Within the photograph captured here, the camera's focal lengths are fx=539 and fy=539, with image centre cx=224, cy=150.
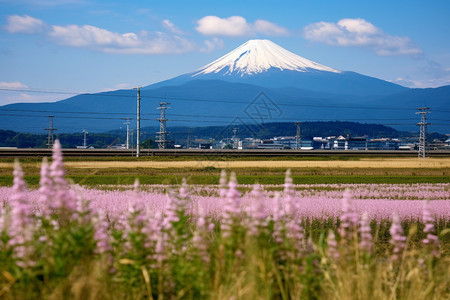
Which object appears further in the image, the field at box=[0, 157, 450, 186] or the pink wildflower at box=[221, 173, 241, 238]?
the field at box=[0, 157, 450, 186]

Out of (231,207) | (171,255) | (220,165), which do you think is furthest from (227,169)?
(231,207)

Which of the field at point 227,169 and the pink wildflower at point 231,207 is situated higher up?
the pink wildflower at point 231,207

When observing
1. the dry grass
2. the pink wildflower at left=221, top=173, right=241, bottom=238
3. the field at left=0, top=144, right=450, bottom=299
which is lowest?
the dry grass

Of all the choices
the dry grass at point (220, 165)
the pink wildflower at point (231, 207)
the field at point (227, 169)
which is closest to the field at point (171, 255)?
the pink wildflower at point (231, 207)

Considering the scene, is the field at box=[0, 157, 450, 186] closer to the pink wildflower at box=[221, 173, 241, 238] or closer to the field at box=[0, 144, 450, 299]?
the field at box=[0, 144, 450, 299]

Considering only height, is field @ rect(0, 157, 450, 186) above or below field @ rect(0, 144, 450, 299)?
below

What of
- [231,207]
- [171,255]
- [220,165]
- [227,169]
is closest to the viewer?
[231,207]

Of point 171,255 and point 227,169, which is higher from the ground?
point 171,255

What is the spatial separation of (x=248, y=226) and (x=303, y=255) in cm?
95

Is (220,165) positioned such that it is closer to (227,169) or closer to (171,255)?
(227,169)

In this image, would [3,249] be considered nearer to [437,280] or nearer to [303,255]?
[303,255]

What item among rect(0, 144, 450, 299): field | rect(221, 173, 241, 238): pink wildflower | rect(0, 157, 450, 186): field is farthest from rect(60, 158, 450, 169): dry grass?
rect(221, 173, 241, 238): pink wildflower

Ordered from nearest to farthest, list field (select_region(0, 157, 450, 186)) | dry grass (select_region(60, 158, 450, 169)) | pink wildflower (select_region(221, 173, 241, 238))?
pink wildflower (select_region(221, 173, 241, 238)) → field (select_region(0, 157, 450, 186)) → dry grass (select_region(60, 158, 450, 169))

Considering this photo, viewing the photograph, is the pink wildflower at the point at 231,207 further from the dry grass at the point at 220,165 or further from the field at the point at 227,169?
the dry grass at the point at 220,165
